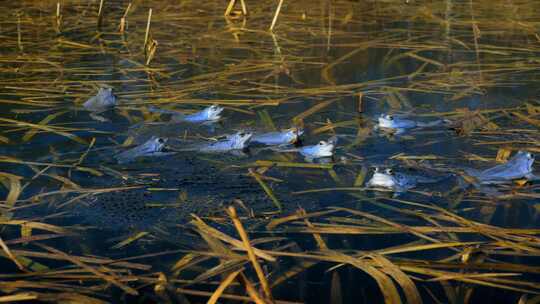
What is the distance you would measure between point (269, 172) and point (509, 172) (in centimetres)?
120

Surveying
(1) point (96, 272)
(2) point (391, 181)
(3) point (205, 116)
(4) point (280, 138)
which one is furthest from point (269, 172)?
(1) point (96, 272)

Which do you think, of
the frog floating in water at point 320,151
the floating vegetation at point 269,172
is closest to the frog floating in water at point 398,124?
the floating vegetation at point 269,172

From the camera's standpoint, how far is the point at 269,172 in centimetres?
357

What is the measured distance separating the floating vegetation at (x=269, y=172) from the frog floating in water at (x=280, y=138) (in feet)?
0.04

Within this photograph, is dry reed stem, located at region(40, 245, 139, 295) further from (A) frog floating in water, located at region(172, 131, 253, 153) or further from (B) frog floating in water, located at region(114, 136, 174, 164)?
(A) frog floating in water, located at region(172, 131, 253, 153)

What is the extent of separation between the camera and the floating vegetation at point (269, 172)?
2.54 m

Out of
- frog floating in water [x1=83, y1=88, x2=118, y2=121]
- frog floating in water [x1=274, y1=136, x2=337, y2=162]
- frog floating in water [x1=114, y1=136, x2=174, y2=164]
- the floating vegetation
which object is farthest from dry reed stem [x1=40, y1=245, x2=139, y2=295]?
frog floating in water [x1=83, y1=88, x2=118, y2=121]

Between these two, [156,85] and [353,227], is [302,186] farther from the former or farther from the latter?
[156,85]

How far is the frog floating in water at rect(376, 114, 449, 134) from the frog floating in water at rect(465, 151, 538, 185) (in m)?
0.86

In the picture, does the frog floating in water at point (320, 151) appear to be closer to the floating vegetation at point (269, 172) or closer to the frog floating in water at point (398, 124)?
the floating vegetation at point (269, 172)

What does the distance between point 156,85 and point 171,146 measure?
1.60 metres

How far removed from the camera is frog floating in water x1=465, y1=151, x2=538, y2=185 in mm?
3377

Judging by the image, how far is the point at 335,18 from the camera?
877 cm

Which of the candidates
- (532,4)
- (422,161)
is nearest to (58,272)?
(422,161)
